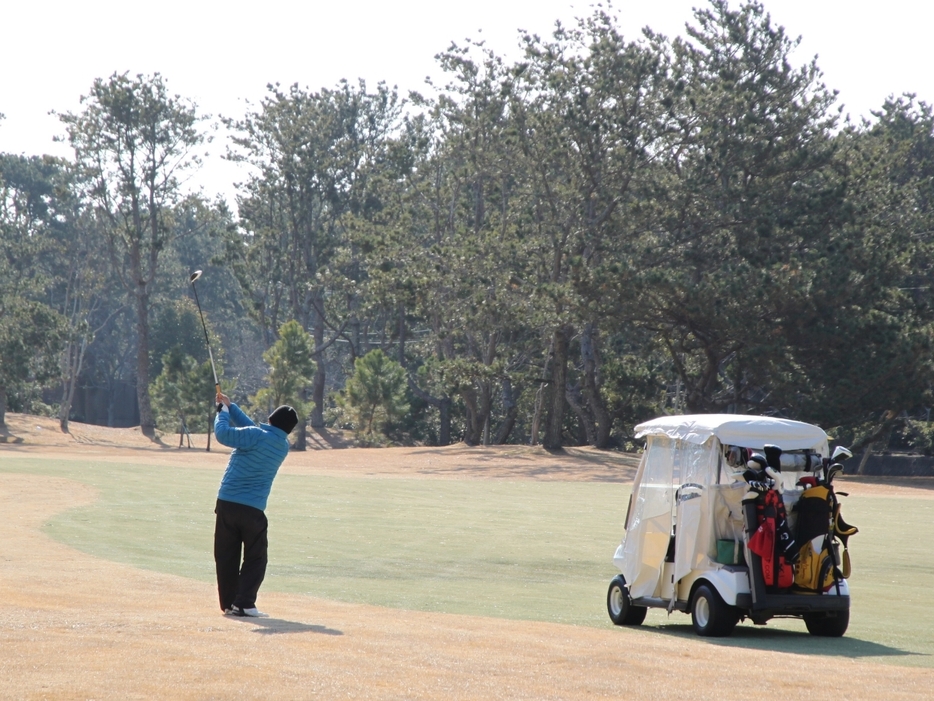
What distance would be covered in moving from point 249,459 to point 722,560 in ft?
13.8

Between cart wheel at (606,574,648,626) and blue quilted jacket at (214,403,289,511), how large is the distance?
3619 mm

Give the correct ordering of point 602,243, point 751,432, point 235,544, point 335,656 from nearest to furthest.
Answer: point 335,656 → point 235,544 → point 751,432 → point 602,243

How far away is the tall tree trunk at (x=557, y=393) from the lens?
161 feet

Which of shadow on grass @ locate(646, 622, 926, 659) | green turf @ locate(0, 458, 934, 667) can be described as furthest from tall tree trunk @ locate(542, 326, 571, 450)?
shadow on grass @ locate(646, 622, 926, 659)

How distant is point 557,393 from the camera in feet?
163

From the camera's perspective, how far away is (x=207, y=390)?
2197 inches

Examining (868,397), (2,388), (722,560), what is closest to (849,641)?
(722,560)

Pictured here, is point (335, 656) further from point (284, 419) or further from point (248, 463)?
point (284, 419)

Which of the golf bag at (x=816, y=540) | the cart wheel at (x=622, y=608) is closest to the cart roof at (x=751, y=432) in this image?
the golf bag at (x=816, y=540)

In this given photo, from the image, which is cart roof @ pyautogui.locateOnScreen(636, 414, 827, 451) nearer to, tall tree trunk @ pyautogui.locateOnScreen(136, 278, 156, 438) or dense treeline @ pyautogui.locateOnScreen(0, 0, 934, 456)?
dense treeline @ pyautogui.locateOnScreen(0, 0, 934, 456)

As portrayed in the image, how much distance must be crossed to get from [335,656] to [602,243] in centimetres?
4005

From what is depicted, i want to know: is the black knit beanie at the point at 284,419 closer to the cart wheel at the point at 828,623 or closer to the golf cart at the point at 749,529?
the golf cart at the point at 749,529

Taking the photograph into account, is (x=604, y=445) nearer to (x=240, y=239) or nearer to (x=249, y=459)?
(x=240, y=239)

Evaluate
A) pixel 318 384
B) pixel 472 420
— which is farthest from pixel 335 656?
pixel 318 384
